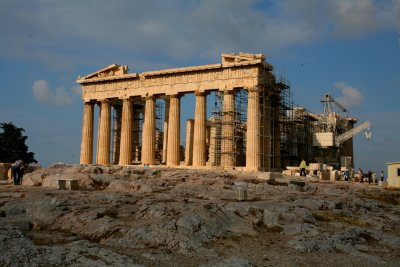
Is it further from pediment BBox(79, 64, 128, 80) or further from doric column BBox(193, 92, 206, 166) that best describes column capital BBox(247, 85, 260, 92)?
pediment BBox(79, 64, 128, 80)

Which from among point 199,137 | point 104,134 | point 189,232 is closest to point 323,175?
point 199,137

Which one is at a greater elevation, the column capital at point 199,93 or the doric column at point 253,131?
the column capital at point 199,93

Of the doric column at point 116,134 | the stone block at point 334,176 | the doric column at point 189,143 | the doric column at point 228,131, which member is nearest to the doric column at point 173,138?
the doric column at point 189,143

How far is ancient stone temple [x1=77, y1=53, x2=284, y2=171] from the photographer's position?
133 feet

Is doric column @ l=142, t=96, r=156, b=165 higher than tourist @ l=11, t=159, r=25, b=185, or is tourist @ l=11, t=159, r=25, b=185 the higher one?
doric column @ l=142, t=96, r=156, b=165

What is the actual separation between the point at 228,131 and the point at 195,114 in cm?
361

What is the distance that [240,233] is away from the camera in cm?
1409

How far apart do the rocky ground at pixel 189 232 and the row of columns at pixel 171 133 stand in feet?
66.7

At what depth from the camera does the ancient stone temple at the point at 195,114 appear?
133ft

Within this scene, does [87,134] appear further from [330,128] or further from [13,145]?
[330,128]

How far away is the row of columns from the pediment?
116 inches

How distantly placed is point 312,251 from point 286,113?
38.4 m

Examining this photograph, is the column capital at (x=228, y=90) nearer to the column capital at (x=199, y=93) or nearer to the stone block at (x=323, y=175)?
the column capital at (x=199, y=93)

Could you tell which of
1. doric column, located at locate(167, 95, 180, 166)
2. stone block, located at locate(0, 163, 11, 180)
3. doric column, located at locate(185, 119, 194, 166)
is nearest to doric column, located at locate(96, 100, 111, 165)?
doric column, located at locate(185, 119, 194, 166)
